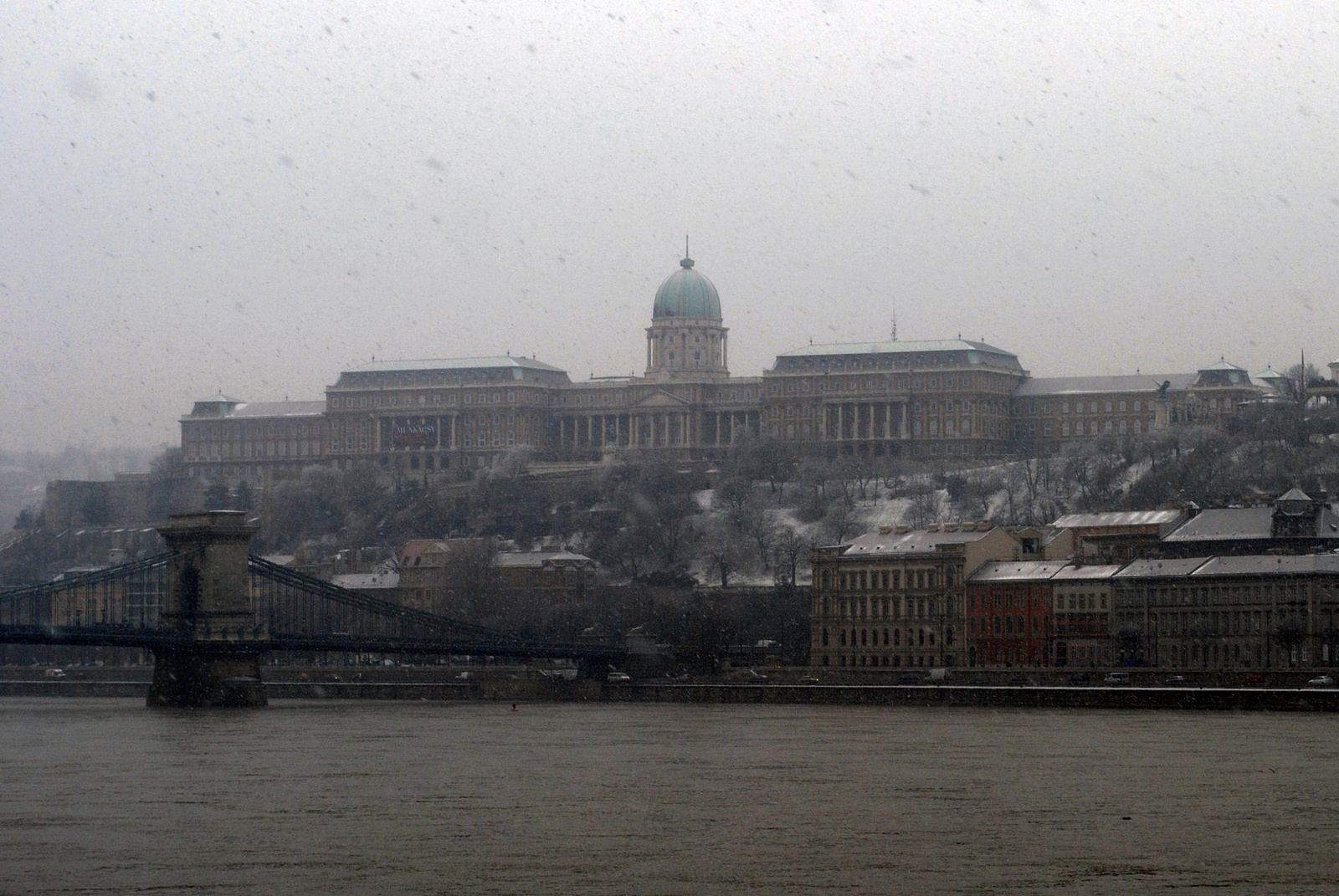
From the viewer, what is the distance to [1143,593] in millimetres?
83875

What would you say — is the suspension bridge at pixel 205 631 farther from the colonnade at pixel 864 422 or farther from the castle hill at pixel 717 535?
the colonnade at pixel 864 422

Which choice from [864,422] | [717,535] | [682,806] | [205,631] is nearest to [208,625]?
[205,631]

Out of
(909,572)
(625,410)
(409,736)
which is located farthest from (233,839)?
(625,410)

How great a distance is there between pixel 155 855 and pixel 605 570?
87.2 metres

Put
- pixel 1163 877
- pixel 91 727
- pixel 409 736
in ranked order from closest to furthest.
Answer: pixel 1163 877
pixel 409 736
pixel 91 727

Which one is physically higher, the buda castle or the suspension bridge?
the buda castle

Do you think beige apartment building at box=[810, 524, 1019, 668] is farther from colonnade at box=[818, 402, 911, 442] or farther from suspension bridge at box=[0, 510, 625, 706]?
colonnade at box=[818, 402, 911, 442]

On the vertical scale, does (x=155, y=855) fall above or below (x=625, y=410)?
below

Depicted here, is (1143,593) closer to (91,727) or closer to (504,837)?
(91,727)

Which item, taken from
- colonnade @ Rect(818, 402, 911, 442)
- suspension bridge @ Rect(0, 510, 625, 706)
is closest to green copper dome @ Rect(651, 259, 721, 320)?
colonnade @ Rect(818, 402, 911, 442)

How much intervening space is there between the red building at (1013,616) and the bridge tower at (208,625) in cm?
2189

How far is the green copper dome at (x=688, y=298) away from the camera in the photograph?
18062cm

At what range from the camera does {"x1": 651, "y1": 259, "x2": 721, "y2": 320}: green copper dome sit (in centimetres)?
18062

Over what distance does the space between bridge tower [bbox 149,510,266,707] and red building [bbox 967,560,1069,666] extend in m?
21.9
